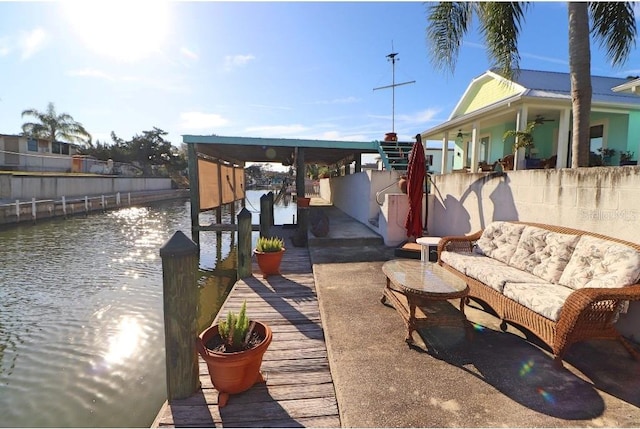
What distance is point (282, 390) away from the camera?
2.29m

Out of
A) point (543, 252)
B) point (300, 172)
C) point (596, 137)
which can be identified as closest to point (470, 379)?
point (543, 252)

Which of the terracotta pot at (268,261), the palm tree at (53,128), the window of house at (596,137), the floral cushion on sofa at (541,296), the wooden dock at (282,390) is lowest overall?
the wooden dock at (282,390)

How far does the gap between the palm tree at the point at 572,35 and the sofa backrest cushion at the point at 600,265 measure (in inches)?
80.9

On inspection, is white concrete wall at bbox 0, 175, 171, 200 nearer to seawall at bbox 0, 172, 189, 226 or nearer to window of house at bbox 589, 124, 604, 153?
seawall at bbox 0, 172, 189, 226

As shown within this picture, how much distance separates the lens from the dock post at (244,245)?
16.2ft

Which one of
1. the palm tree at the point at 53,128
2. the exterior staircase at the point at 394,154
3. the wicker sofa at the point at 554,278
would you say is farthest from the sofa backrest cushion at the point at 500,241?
the palm tree at the point at 53,128

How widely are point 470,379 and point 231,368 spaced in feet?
5.76

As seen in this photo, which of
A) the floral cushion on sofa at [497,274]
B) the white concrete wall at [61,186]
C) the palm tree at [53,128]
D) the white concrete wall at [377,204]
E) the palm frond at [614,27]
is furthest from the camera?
the palm tree at [53,128]

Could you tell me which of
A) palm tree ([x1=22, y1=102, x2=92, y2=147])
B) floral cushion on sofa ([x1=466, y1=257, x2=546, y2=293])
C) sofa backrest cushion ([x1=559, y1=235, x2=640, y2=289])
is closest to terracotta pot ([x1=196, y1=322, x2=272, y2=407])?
floral cushion on sofa ([x1=466, y1=257, x2=546, y2=293])

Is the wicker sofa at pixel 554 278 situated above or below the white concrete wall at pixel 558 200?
below

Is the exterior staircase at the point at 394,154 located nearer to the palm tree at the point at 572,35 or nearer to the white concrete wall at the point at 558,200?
the white concrete wall at the point at 558,200

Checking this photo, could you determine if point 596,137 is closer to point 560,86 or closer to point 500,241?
point 560,86

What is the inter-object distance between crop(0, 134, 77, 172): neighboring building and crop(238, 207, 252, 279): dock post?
77.4ft

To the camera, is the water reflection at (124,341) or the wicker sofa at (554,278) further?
the water reflection at (124,341)
